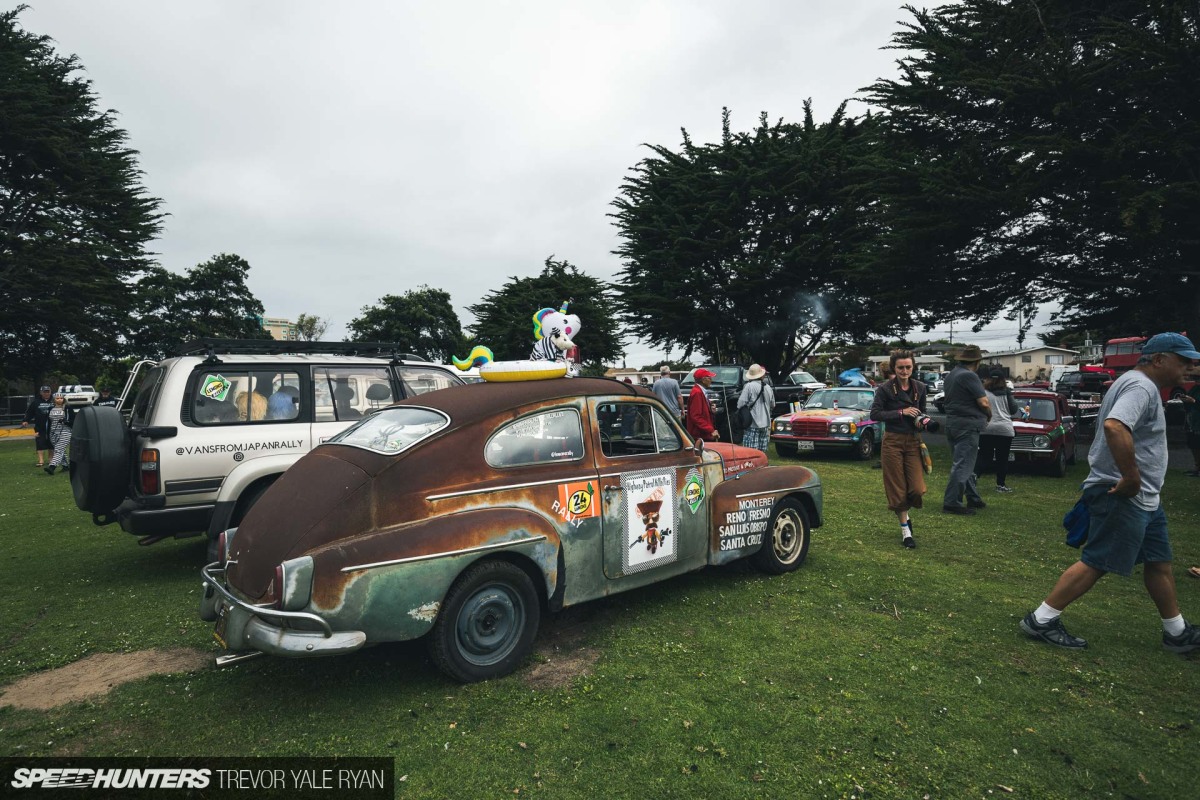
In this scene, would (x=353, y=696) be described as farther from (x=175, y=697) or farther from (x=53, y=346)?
(x=53, y=346)

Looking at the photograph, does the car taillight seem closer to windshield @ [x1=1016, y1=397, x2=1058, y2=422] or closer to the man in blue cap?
the man in blue cap

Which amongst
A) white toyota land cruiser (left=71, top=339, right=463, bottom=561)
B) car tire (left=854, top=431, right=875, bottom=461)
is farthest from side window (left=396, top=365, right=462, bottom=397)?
car tire (left=854, top=431, right=875, bottom=461)

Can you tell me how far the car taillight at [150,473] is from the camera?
17.4ft

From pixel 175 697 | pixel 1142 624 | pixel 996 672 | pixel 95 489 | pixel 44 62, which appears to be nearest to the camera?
pixel 175 697

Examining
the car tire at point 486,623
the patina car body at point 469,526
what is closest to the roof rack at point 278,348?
the patina car body at point 469,526

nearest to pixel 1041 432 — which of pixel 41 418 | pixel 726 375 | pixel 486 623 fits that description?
pixel 726 375

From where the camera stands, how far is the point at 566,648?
4.12 m

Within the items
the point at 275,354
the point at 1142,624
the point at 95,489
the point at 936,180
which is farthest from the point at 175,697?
the point at 936,180

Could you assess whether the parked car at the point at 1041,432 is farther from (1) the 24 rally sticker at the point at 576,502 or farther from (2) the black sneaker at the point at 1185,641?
(1) the 24 rally sticker at the point at 576,502

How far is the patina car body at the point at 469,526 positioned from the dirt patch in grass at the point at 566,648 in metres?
0.20

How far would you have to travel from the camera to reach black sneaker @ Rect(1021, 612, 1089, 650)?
13.2 feet

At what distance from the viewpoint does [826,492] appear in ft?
31.8

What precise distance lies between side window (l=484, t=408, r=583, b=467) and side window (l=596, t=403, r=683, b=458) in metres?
0.25

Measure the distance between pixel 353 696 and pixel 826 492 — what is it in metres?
7.97
